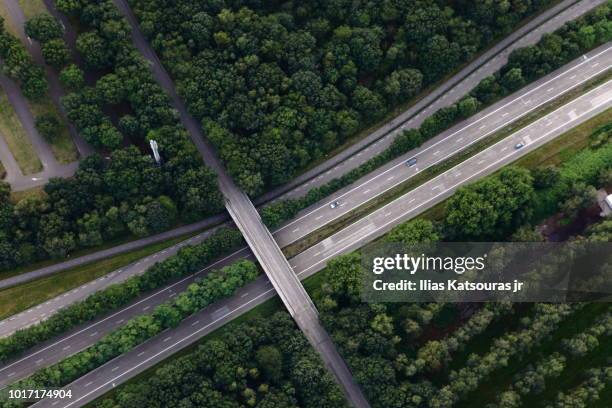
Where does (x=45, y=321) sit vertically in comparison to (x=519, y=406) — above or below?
above

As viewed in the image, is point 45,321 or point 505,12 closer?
point 45,321

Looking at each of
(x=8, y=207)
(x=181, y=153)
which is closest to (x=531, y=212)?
(x=181, y=153)

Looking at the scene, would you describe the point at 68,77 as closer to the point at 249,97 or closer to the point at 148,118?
the point at 148,118

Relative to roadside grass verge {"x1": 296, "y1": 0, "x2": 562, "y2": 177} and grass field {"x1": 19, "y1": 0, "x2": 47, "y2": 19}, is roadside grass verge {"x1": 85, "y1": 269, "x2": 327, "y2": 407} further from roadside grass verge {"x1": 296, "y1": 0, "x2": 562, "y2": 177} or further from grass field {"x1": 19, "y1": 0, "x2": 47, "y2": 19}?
grass field {"x1": 19, "y1": 0, "x2": 47, "y2": 19}

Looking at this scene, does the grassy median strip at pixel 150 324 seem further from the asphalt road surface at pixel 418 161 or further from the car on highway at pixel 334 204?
the car on highway at pixel 334 204

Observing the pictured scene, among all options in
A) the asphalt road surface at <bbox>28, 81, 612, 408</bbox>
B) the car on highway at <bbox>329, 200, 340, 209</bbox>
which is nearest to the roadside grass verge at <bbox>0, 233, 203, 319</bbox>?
the asphalt road surface at <bbox>28, 81, 612, 408</bbox>

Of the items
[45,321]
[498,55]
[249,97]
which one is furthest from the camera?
[498,55]
